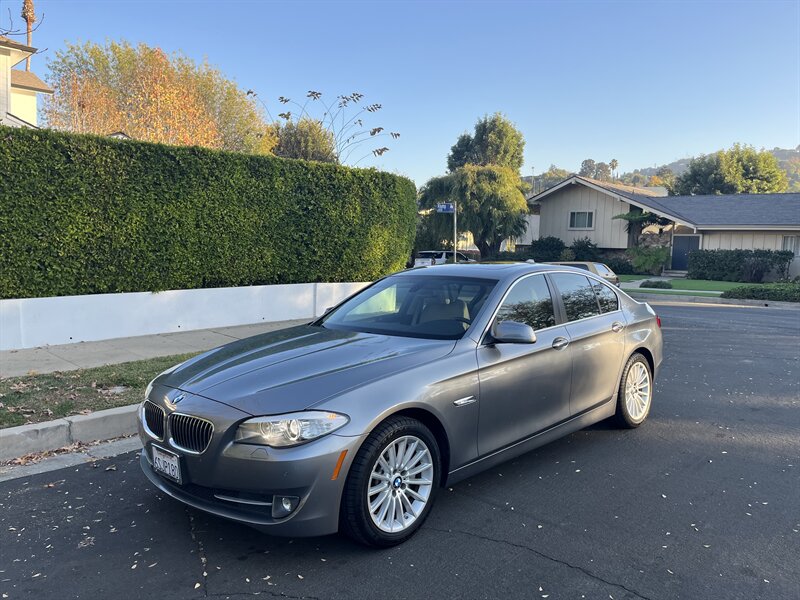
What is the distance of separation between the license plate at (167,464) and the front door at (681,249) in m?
34.6

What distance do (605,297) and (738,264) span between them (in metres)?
26.7

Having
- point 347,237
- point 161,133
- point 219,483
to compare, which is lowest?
point 219,483

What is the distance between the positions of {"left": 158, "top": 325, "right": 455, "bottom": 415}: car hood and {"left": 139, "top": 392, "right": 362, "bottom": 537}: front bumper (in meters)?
0.20

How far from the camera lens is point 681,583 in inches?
124

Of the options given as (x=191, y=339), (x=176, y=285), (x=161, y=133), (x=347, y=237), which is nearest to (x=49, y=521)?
(x=191, y=339)

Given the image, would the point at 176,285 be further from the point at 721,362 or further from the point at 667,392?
the point at 721,362

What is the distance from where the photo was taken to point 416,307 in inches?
184

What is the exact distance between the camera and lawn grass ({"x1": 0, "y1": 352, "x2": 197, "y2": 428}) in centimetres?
558

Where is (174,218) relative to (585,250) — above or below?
above

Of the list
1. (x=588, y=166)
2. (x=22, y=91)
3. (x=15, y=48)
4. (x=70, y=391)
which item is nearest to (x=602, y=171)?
(x=588, y=166)

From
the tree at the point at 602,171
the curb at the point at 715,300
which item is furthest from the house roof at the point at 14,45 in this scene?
the tree at the point at 602,171

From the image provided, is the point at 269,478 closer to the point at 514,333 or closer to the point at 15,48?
the point at 514,333

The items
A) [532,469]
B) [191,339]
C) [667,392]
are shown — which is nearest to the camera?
[532,469]

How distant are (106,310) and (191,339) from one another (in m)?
1.35
